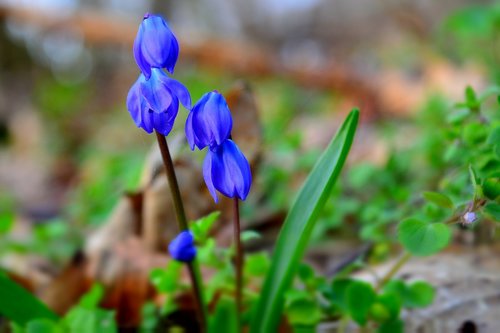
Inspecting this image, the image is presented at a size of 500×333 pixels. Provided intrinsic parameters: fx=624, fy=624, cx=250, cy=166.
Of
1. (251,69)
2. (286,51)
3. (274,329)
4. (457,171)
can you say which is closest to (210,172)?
(274,329)

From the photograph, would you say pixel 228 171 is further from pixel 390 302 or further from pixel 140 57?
pixel 390 302

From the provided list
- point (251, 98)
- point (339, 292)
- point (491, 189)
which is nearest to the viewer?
point (491, 189)

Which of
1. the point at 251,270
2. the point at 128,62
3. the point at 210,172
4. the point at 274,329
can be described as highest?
the point at 128,62

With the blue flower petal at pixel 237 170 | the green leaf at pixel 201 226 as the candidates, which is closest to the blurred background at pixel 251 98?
the green leaf at pixel 201 226

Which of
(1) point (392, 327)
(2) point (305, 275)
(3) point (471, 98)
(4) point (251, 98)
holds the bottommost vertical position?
(1) point (392, 327)

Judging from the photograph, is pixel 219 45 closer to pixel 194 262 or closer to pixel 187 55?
pixel 187 55

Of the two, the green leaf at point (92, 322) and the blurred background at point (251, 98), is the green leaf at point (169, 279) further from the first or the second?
the blurred background at point (251, 98)

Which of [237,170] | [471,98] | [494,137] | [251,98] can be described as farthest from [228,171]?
[251,98]

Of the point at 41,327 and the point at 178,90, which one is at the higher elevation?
the point at 178,90
